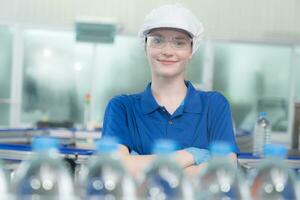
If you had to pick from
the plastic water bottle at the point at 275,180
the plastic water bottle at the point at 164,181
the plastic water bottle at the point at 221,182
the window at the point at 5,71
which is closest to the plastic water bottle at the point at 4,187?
the plastic water bottle at the point at 164,181

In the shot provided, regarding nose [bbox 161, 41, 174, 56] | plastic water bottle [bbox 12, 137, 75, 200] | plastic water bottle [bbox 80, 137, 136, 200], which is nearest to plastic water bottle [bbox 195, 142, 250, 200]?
plastic water bottle [bbox 80, 137, 136, 200]

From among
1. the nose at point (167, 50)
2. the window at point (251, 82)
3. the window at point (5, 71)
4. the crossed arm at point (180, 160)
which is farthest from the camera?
the window at point (251, 82)

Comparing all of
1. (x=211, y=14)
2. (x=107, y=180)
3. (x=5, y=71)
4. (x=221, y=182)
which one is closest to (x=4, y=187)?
(x=107, y=180)

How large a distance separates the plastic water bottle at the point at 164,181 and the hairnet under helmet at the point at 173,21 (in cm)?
54

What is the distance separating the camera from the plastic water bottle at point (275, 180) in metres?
0.85

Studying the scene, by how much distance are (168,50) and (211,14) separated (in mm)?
5419

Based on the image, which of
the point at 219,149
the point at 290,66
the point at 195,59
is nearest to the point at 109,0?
the point at 195,59

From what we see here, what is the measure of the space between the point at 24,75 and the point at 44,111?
0.56 metres

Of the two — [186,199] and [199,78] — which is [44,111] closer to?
[199,78]

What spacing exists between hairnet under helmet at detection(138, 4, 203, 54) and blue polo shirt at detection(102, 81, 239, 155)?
0.64 ft

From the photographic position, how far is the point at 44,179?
0.84 m

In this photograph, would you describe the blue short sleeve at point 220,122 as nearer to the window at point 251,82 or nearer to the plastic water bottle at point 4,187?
the plastic water bottle at point 4,187

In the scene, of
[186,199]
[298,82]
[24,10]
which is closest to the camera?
[186,199]

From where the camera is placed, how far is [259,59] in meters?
6.72
